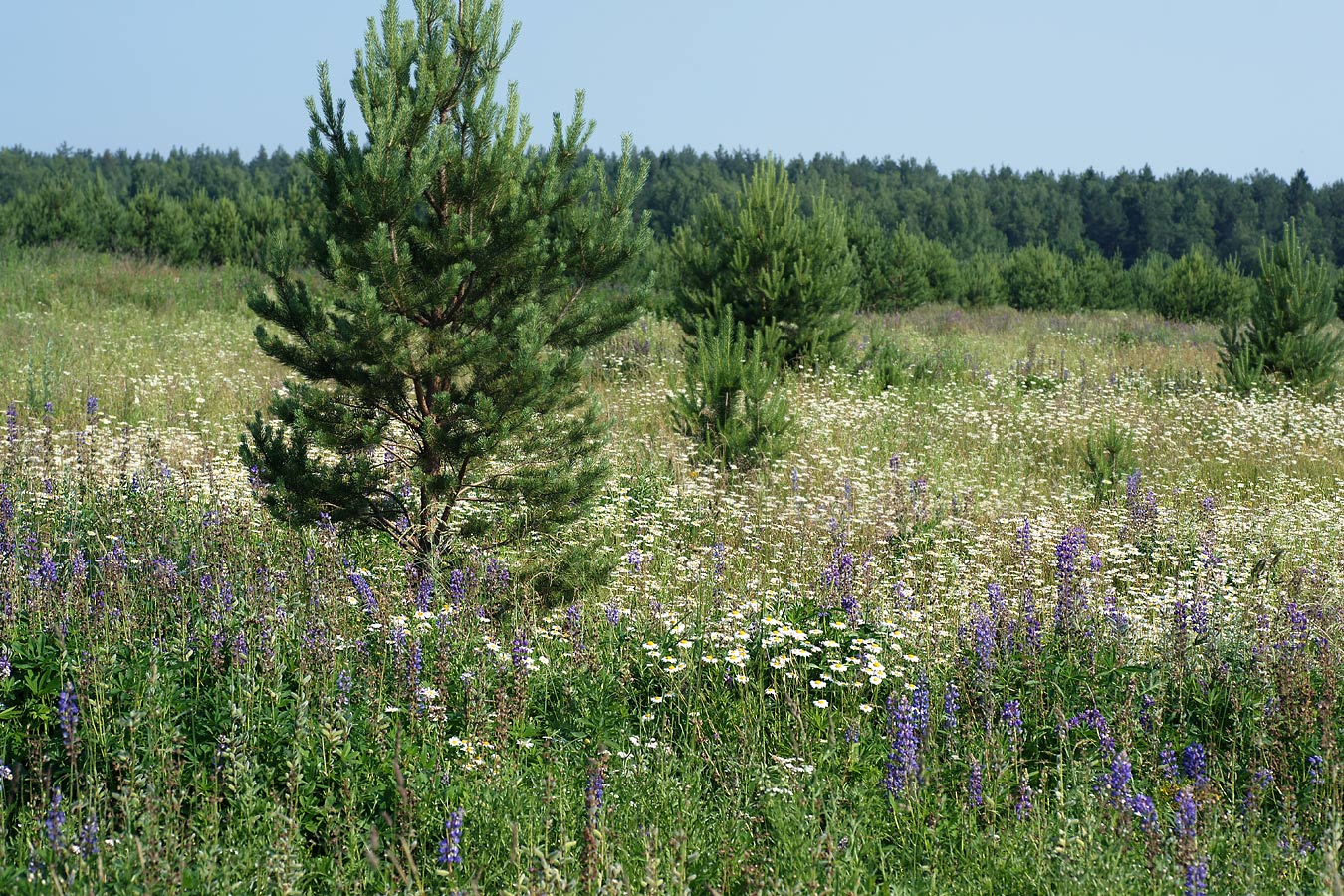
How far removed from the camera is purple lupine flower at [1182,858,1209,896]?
261cm

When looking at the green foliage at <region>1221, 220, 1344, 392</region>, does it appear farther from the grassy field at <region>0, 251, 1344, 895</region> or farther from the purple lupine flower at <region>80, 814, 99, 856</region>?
the purple lupine flower at <region>80, 814, 99, 856</region>

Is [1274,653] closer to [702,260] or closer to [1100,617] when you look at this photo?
[1100,617]

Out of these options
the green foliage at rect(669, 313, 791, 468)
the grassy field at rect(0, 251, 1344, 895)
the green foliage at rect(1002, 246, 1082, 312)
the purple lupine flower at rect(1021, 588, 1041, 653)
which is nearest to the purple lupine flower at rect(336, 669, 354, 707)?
the grassy field at rect(0, 251, 1344, 895)

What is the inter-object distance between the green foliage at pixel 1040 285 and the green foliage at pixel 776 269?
25.1 metres

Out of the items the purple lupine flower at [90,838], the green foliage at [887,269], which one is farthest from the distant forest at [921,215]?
the purple lupine flower at [90,838]

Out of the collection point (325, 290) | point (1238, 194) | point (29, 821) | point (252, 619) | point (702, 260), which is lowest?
point (29, 821)

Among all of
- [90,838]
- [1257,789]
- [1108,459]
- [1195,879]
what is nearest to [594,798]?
[90,838]

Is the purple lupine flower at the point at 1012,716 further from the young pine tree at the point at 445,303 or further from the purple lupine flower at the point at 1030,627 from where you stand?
the young pine tree at the point at 445,303

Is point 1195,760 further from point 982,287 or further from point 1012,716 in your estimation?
point 982,287

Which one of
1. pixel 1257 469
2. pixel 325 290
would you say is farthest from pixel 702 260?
pixel 325 290

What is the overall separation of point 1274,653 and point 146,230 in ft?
120

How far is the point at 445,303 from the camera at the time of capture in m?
5.77

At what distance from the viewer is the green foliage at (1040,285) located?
37062 millimetres

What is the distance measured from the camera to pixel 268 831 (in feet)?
10.1
